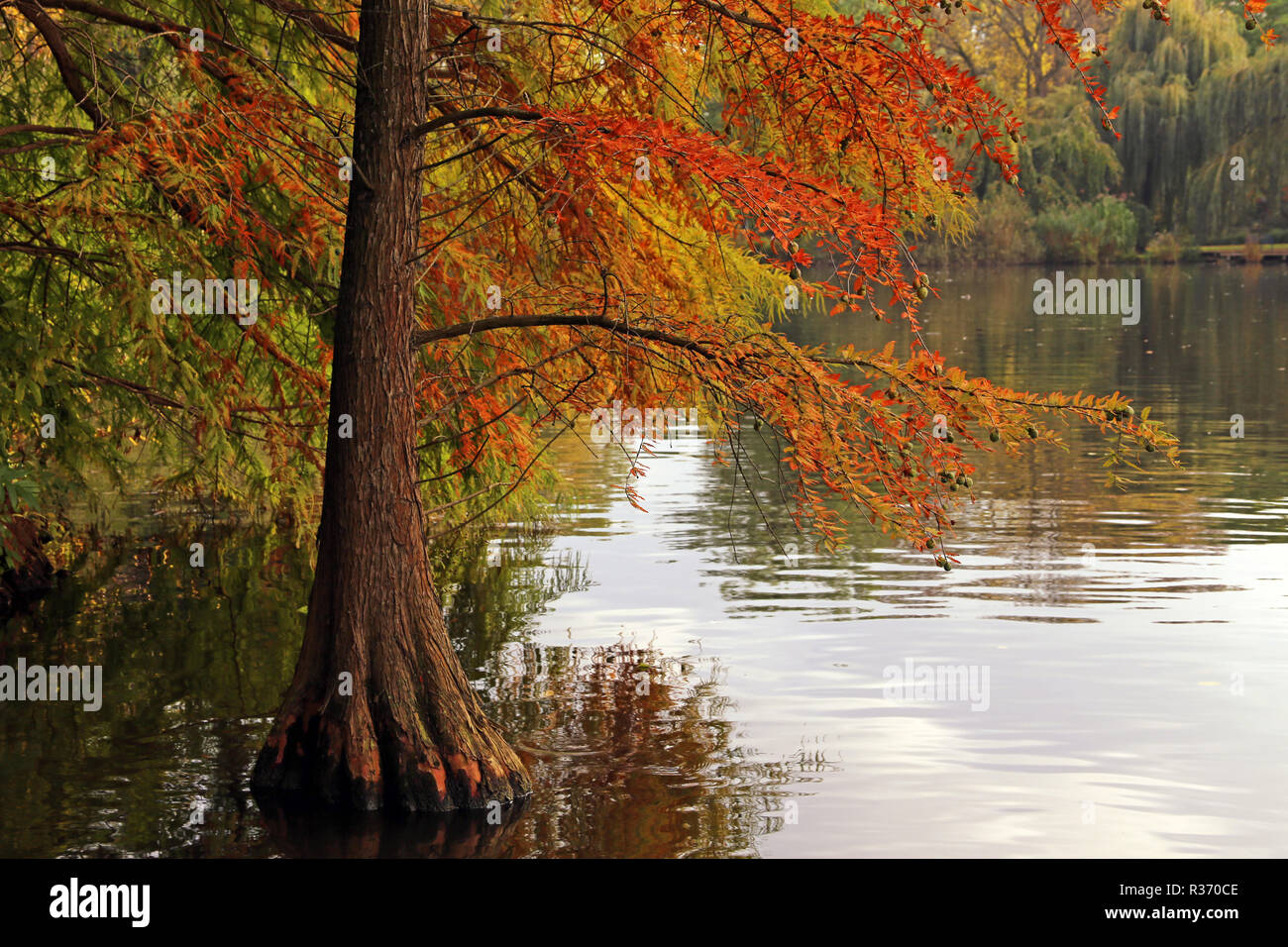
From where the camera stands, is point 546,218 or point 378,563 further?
point 546,218

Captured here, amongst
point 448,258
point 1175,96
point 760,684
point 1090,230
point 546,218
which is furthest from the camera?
point 1090,230

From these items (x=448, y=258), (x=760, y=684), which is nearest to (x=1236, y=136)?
(x=760, y=684)

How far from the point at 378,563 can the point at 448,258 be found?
2477mm

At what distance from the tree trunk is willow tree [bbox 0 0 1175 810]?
0.02 m

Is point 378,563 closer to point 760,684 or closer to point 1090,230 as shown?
point 760,684

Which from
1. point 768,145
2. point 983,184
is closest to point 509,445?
point 768,145

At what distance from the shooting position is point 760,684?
11.5 m

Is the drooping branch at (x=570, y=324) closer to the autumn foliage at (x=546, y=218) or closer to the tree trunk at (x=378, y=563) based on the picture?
the autumn foliage at (x=546, y=218)

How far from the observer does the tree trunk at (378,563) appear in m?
8.53

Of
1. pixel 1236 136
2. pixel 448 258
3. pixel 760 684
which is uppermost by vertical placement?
pixel 1236 136

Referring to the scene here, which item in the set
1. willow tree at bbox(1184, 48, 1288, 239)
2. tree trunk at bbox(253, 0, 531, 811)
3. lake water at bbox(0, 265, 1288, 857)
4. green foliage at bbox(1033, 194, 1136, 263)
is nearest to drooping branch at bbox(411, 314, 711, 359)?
tree trunk at bbox(253, 0, 531, 811)

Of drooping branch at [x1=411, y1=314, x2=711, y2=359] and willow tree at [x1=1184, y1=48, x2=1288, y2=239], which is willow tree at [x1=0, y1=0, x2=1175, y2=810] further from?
willow tree at [x1=1184, y1=48, x2=1288, y2=239]
